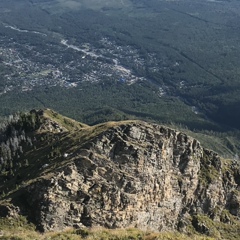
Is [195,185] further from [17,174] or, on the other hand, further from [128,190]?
[17,174]

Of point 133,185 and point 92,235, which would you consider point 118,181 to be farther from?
point 92,235

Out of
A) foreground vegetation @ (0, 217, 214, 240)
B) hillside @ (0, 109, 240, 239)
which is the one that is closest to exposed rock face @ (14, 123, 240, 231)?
hillside @ (0, 109, 240, 239)

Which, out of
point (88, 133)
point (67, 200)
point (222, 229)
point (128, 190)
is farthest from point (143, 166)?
point (222, 229)

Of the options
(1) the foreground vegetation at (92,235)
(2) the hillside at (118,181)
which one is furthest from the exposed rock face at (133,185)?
(1) the foreground vegetation at (92,235)

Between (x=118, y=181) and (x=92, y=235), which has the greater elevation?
(x=92, y=235)

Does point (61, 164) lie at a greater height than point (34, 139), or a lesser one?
greater

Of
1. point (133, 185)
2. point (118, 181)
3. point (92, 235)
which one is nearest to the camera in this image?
point (92, 235)

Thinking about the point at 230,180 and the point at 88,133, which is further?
the point at 230,180

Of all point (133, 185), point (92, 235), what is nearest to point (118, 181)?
point (133, 185)
